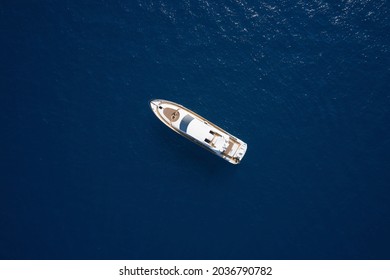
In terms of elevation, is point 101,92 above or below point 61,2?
below

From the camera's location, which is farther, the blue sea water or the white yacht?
the blue sea water

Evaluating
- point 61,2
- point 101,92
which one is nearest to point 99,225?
point 101,92

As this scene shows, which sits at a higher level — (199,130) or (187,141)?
(199,130)

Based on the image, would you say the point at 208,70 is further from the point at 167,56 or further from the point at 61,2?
the point at 61,2

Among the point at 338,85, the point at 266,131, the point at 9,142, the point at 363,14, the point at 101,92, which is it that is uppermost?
the point at 363,14

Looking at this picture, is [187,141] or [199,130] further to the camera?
[187,141]
